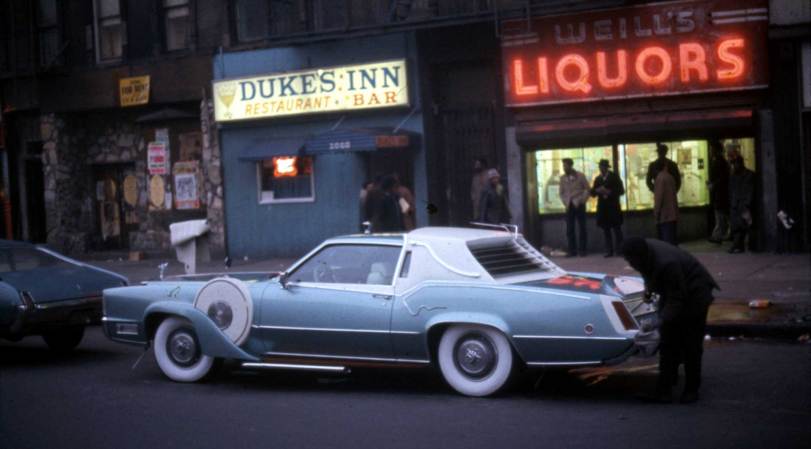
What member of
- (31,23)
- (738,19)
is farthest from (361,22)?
(31,23)

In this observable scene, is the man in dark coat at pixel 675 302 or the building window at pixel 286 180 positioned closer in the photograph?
the man in dark coat at pixel 675 302

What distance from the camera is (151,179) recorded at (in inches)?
992

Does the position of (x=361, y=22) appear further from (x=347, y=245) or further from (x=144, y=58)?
(x=347, y=245)

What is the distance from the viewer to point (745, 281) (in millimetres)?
15250

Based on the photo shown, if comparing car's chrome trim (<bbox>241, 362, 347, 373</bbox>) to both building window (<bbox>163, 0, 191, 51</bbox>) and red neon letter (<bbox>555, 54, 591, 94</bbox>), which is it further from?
building window (<bbox>163, 0, 191, 51</bbox>)

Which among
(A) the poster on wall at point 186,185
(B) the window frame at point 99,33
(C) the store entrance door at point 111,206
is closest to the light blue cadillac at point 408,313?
(A) the poster on wall at point 186,185

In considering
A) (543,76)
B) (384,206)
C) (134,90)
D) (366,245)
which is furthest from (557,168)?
(366,245)

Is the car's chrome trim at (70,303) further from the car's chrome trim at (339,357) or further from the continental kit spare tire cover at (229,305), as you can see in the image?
the car's chrome trim at (339,357)

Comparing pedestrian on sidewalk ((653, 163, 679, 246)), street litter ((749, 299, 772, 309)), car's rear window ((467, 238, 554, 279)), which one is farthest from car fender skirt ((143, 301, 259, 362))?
pedestrian on sidewalk ((653, 163, 679, 246))

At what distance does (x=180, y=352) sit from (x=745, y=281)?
8344mm

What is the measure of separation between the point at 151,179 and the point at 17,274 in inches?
519

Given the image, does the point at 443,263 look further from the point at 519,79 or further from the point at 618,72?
the point at 519,79

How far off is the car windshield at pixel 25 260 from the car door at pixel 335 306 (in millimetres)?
4066

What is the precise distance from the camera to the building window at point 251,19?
22.8 meters
